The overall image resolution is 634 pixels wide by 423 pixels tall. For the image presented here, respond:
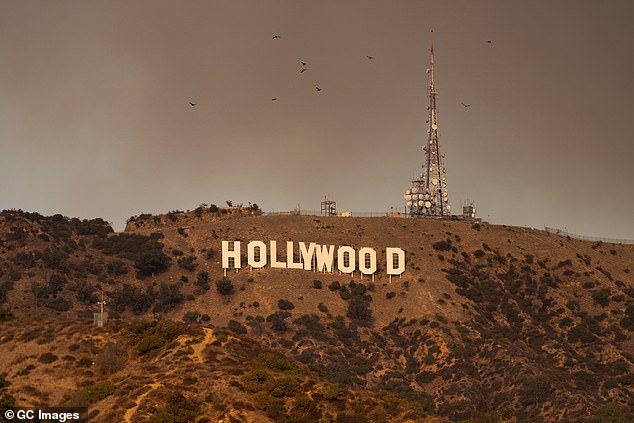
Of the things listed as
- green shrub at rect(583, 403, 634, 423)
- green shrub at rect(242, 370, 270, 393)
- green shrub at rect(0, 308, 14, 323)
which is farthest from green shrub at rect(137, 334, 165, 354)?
green shrub at rect(583, 403, 634, 423)

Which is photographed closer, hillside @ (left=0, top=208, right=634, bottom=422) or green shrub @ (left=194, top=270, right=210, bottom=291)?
hillside @ (left=0, top=208, right=634, bottom=422)

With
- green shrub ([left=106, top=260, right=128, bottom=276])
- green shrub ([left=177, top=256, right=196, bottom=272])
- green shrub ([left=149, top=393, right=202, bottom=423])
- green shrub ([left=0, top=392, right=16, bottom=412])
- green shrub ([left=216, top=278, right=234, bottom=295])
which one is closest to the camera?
green shrub ([left=0, top=392, right=16, bottom=412])

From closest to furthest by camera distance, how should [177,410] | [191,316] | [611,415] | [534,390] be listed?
[177,410] < [611,415] < [534,390] < [191,316]

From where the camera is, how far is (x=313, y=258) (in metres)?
194

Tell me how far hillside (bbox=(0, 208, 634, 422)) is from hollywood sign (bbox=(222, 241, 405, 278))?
6.04ft

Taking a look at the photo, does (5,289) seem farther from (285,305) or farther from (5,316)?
(5,316)

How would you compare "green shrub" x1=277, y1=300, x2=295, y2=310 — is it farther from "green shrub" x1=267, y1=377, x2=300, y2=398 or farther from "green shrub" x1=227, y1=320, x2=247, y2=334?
"green shrub" x1=267, y1=377, x2=300, y2=398

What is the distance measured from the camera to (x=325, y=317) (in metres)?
178

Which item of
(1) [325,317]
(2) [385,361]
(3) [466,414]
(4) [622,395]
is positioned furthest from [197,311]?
(4) [622,395]

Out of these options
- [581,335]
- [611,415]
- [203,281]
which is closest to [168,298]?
[203,281]

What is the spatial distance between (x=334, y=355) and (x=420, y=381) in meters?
11.6

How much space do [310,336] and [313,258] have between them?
26.1 metres

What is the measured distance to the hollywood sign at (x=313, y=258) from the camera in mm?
190875

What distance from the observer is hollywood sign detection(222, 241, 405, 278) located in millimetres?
190875
